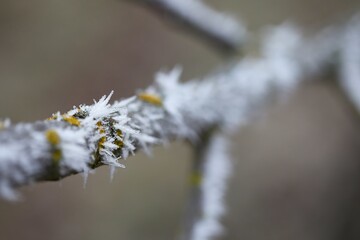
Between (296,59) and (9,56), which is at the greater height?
(9,56)

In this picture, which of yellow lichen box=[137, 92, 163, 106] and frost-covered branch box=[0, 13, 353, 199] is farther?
yellow lichen box=[137, 92, 163, 106]

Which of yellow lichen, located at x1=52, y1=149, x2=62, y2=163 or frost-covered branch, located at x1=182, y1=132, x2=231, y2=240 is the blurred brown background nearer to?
frost-covered branch, located at x1=182, y1=132, x2=231, y2=240

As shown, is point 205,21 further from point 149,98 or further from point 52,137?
point 52,137

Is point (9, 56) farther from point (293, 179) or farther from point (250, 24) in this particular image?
point (293, 179)

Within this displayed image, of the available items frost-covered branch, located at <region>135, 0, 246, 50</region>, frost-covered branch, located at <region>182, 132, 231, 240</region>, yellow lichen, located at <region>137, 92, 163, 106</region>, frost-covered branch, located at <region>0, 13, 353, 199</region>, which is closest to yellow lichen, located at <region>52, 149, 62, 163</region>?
frost-covered branch, located at <region>0, 13, 353, 199</region>

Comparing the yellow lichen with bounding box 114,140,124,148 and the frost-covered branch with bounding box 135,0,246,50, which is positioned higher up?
the frost-covered branch with bounding box 135,0,246,50

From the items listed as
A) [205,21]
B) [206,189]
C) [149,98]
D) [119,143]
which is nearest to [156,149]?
[205,21]

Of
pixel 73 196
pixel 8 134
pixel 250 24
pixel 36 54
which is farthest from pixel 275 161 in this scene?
pixel 8 134

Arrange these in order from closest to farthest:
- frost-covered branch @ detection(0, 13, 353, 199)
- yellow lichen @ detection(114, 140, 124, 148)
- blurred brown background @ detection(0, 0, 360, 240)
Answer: frost-covered branch @ detection(0, 13, 353, 199)
yellow lichen @ detection(114, 140, 124, 148)
blurred brown background @ detection(0, 0, 360, 240)
